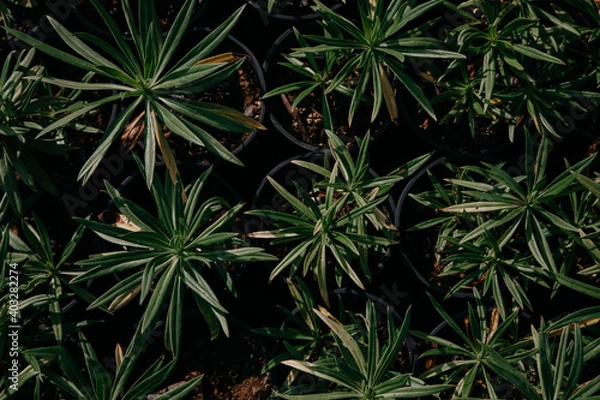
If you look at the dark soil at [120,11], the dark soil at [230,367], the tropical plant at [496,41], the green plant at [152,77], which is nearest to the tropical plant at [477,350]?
the dark soil at [230,367]

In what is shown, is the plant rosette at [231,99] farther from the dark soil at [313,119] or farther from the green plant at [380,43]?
the green plant at [380,43]

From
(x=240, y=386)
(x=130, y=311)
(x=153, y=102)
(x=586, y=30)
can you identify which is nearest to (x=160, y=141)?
(x=153, y=102)

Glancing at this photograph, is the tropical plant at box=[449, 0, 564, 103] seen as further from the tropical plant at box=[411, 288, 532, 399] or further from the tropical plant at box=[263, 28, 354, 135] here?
the tropical plant at box=[411, 288, 532, 399]

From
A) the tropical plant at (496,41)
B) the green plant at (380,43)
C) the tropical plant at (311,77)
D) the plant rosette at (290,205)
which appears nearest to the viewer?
the green plant at (380,43)

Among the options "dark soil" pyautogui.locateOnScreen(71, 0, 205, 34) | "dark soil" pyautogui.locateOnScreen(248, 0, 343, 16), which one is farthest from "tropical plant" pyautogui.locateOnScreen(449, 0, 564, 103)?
"dark soil" pyautogui.locateOnScreen(71, 0, 205, 34)

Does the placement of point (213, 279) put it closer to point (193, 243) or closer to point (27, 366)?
point (193, 243)

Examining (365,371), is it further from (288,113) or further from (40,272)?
(40,272)

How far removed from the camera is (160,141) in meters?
1.70
